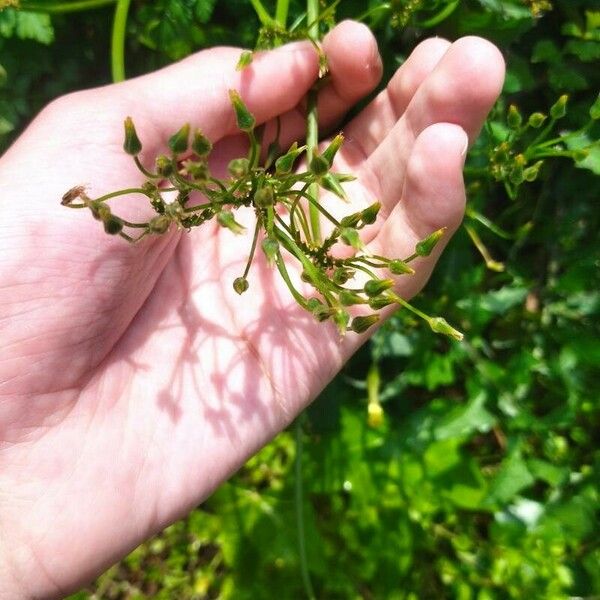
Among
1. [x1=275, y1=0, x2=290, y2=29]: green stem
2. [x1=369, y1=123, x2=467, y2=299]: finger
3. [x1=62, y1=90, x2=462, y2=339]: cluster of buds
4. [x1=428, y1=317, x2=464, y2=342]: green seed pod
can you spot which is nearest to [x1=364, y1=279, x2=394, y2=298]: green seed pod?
[x1=62, y1=90, x2=462, y2=339]: cluster of buds

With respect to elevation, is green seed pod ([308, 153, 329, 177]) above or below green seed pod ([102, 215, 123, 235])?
above

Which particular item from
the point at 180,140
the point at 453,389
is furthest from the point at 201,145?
the point at 453,389

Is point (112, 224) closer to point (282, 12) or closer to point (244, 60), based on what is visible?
point (244, 60)

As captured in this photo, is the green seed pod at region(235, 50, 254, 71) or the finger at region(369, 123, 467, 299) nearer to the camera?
the finger at region(369, 123, 467, 299)

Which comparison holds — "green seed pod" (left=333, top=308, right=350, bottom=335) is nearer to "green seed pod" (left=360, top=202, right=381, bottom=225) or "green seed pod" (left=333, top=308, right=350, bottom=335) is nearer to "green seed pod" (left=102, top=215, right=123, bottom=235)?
"green seed pod" (left=360, top=202, right=381, bottom=225)

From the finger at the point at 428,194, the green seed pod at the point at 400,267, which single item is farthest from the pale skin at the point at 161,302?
the green seed pod at the point at 400,267

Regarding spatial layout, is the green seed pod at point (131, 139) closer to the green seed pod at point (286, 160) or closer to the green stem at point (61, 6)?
the green seed pod at point (286, 160)
